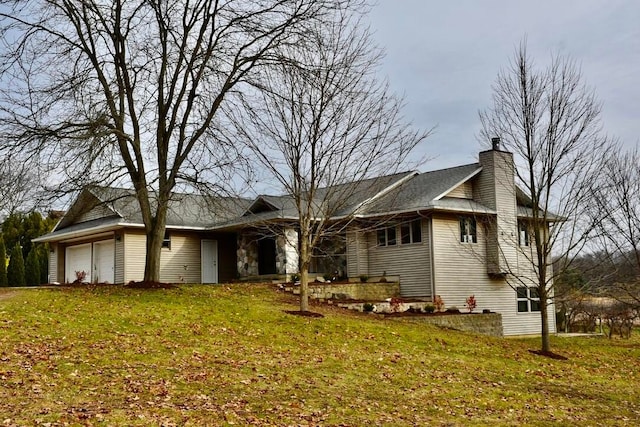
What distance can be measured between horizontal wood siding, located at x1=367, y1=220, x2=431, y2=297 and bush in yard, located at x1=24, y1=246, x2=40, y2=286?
1975cm

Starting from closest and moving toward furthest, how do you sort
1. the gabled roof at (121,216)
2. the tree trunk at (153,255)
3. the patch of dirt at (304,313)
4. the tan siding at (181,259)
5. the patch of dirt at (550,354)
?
the patch of dirt at (550,354) → the patch of dirt at (304,313) → the tree trunk at (153,255) → the gabled roof at (121,216) → the tan siding at (181,259)

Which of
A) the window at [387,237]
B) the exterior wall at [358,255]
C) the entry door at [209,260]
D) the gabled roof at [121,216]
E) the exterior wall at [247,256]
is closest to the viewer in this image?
the window at [387,237]

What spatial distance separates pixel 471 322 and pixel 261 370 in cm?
1195

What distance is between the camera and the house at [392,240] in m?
24.2

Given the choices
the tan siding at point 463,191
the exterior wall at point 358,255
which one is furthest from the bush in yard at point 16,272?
the tan siding at point 463,191

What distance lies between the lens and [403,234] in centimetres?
2505

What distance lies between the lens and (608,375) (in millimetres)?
15148

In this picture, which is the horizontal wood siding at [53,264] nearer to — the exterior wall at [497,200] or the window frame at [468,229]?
the window frame at [468,229]

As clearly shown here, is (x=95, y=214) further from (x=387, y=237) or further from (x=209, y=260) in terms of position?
(x=387, y=237)

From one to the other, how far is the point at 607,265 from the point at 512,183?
7456 millimetres

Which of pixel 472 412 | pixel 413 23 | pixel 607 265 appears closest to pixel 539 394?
pixel 472 412

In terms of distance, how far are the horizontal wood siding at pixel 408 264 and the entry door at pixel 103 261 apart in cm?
1126

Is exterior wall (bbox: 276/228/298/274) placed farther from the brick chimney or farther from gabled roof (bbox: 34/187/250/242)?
the brick chimney

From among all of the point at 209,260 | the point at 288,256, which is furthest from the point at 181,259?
the point at 288,256
